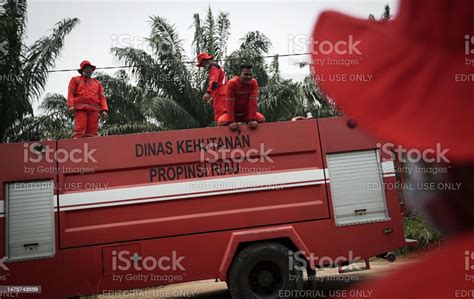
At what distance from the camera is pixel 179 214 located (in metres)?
4.69

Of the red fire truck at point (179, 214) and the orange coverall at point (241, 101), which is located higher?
the orange coverall at point (241, 101)

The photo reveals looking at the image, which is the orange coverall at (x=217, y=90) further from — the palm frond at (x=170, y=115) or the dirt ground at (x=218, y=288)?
the palm frond at (x=170, y=115)

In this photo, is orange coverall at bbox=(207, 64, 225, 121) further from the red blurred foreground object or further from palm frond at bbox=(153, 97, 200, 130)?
the red blurred foreground object

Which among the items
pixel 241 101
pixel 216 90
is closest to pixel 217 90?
pixel 216 90

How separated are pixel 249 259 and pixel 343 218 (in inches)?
50.3

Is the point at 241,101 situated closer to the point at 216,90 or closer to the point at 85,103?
the point at 216,90

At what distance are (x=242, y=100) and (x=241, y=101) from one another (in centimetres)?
2

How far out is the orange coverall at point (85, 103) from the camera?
5789 mm

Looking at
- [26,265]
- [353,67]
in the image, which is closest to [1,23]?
[26,265]

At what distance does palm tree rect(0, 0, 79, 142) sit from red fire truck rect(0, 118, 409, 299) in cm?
591

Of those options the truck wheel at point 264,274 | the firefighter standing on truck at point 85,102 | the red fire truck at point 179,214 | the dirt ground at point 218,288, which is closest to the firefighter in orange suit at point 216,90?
the red fire truck at point 179,214

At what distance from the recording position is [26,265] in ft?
14.8

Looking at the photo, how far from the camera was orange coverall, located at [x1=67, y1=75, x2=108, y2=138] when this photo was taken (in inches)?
228

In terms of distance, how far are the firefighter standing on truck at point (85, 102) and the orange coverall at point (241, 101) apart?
79.9 inches
